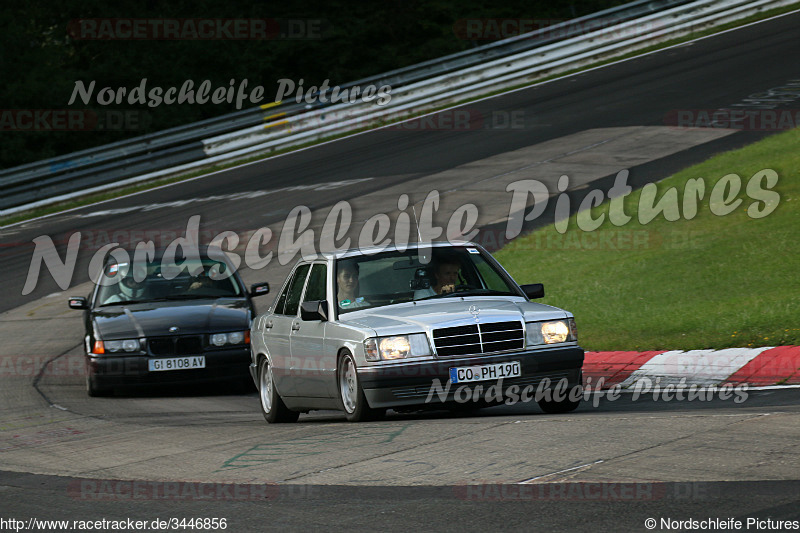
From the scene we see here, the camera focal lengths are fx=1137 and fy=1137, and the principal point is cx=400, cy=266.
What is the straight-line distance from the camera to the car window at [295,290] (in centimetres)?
1080

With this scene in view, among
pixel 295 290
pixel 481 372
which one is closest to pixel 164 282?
pixel 295 290

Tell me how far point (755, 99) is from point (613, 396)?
17.9 m

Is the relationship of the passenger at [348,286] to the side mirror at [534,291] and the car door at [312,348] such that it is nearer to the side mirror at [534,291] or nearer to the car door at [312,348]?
the car door at [312,348]

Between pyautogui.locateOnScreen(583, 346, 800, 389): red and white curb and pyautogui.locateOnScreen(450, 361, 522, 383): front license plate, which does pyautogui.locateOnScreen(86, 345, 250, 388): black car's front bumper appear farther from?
pyautogui.locateOnScreen(450, 361, 522, 383): front license plate

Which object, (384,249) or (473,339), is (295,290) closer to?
(384,249)

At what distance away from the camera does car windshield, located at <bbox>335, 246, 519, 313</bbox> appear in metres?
9.84

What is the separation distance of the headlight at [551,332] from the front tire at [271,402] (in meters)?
2.72

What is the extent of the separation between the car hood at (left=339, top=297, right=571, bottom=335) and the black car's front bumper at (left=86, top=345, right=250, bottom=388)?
12.0 feet

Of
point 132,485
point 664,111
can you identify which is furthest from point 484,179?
point 132,485

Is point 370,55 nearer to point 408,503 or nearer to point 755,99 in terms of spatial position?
point 755,99

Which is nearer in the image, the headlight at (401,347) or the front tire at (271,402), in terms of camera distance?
the headlight at (401,347)

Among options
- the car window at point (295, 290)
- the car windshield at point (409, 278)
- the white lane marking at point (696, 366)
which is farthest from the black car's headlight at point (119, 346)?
the white lane marking at point (696, 366)

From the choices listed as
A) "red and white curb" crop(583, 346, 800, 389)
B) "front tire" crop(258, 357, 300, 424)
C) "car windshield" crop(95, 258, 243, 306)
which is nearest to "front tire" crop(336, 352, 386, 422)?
"front tire" crop(258, 357, 300, 424)
